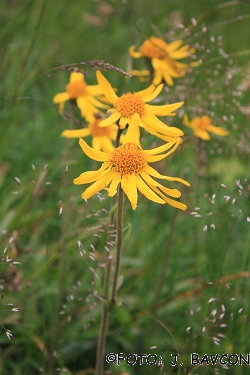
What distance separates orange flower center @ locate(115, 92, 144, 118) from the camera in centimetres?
142

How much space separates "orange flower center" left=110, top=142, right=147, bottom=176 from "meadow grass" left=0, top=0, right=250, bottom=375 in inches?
4.7

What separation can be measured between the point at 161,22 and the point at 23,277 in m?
→ 2.87

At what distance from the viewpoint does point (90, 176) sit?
3.89 ft

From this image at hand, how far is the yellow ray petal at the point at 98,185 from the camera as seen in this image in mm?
1158

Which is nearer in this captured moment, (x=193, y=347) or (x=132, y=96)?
(x=132, y=96)

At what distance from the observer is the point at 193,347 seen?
1.82 m

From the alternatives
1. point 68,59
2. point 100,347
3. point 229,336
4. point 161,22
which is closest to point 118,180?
point 100,347

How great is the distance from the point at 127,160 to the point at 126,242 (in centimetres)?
122

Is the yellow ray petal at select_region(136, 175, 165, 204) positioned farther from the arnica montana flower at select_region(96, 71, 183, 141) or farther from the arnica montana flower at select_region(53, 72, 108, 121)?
the arnica montana flower at select_region(53, 72, 108, 121)

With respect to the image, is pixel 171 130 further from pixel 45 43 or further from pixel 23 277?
pixel 45 43

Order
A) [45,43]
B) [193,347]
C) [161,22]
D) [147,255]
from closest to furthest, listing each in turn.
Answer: [193,347] < [147,255] < [45,43] < [161,22]

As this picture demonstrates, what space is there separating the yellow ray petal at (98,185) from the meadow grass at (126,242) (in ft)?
0.30

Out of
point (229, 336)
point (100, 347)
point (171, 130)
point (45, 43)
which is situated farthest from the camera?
point (45, 43)

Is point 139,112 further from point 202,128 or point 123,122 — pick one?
point 202,128
